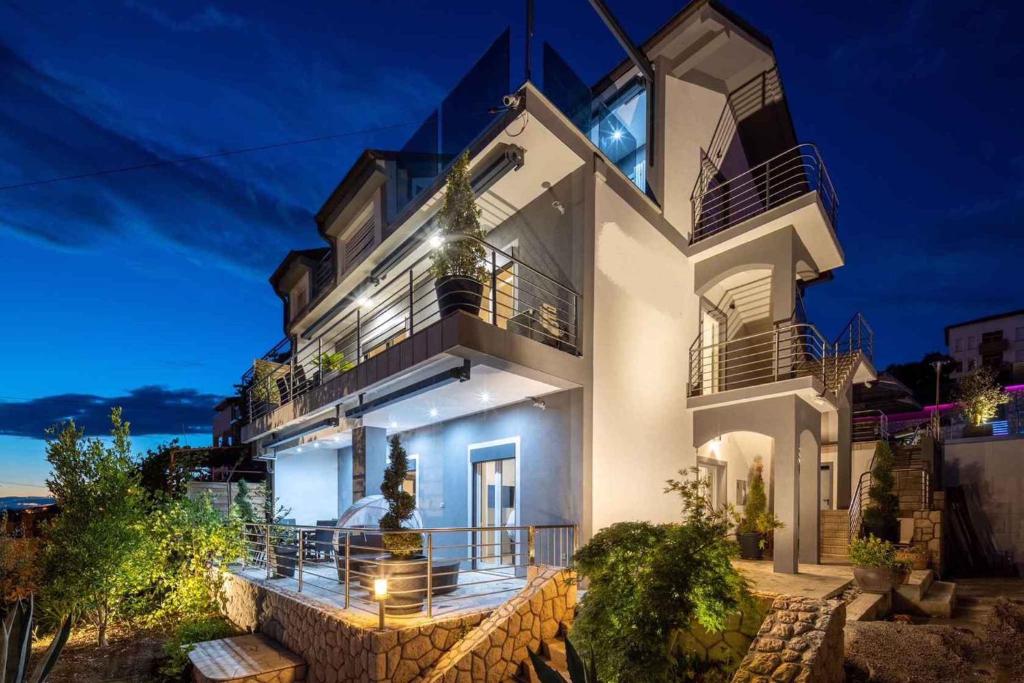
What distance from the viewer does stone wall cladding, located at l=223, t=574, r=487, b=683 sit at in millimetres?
6219

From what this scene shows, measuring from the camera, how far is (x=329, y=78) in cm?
2067

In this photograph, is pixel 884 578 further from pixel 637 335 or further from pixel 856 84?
Result: pixel 856 84

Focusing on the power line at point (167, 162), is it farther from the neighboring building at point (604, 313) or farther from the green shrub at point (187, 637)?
the green shrub at point (187, 637)

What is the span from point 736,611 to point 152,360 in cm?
5820

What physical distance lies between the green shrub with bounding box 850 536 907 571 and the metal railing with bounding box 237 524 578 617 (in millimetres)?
4228

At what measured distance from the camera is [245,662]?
7.71 metres

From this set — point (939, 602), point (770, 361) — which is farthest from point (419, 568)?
point (770, 361)

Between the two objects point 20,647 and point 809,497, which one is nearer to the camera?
point 20,647

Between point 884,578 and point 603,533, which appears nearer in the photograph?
point 603,533

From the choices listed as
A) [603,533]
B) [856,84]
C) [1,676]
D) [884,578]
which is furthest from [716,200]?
[856,84]

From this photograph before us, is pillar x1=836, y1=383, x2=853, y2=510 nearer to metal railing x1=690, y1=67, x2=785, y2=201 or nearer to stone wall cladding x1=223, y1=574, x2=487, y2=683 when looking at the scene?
metal railing x1=690, y1=67, x2=785, y2=201

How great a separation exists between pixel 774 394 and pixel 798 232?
338 centimetres

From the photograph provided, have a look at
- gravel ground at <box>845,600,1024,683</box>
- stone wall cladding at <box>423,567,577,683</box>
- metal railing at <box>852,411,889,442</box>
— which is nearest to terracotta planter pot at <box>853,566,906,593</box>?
gravel ground at <box>845,600,1024,683</box>

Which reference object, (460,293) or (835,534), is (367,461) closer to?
(460,293)
